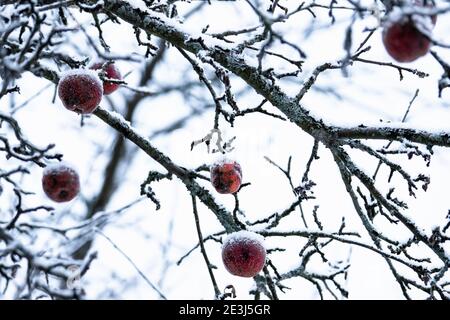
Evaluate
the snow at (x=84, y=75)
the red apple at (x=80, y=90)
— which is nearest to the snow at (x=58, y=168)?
the red apple at (x=80, y=90)

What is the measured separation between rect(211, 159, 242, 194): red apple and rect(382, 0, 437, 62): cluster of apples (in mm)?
1215

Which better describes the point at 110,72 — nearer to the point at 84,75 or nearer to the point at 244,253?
the point at 84,75

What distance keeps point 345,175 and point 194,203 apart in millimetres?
788

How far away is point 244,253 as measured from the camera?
9.02 feet

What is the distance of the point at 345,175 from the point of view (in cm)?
290

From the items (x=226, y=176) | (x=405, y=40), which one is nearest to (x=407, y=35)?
(x=405, y=40)

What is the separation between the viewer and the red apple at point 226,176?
9.32ft

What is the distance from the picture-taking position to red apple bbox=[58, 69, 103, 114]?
2.66 meters

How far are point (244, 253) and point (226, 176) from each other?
374 millimetres

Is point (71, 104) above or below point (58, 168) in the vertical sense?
above

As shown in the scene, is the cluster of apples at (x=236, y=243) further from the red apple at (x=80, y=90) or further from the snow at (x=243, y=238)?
the red apple at (x=80, y=90)

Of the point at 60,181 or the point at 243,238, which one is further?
the point at 243,238

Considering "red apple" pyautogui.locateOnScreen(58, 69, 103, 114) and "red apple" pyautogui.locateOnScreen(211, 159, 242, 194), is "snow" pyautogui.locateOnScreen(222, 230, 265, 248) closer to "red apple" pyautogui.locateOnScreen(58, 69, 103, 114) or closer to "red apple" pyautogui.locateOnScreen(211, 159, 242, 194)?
"red apple" pyautogui.locateOnScreen(211, 159, 242, 194)

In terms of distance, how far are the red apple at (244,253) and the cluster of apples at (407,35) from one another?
128cm
